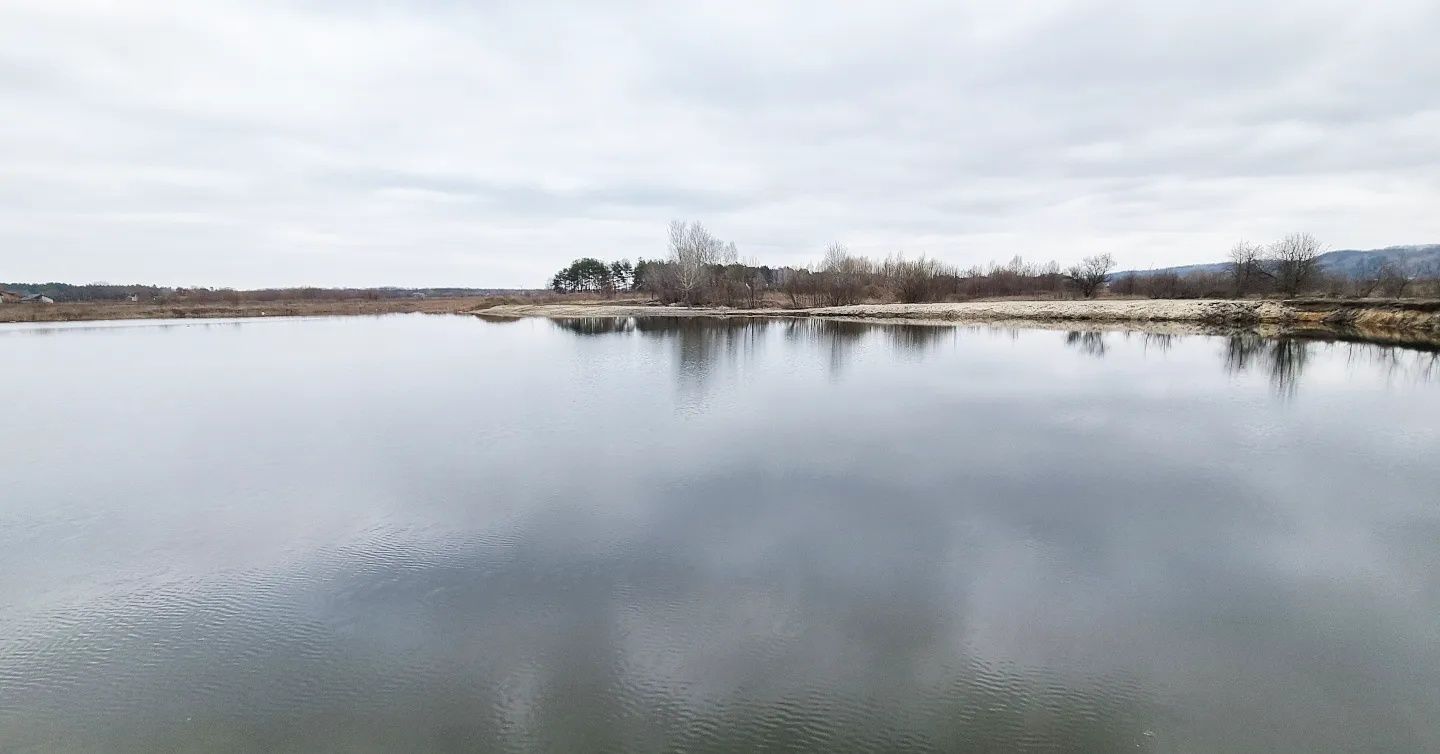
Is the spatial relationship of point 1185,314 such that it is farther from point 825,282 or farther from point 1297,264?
point 825,282

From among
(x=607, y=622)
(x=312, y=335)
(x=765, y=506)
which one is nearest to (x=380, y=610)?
(x=607, y=622)

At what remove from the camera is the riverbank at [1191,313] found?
25.5m

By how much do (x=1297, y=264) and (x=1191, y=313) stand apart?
1413 cm

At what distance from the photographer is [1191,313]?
3142 cm

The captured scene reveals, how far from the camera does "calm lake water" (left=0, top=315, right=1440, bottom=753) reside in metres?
3.42

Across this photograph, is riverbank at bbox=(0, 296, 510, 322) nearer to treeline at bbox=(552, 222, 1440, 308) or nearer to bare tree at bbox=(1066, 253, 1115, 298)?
treeline at bbox=(552, 222, 1440, 308)

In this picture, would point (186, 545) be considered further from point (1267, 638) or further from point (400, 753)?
point (1267, 638)

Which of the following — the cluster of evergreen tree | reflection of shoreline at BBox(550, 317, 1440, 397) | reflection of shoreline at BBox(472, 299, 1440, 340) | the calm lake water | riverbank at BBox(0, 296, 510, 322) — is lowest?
the calm lake water

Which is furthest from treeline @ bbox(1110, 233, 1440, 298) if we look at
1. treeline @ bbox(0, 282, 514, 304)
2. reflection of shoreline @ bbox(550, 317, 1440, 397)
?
treeline @ bbox(0, 282, 514, 304)

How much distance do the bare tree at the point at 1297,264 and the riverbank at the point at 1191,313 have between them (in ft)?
26.1

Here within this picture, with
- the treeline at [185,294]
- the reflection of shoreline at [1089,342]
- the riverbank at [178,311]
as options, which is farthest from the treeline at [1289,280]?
the treeline at [185,294]

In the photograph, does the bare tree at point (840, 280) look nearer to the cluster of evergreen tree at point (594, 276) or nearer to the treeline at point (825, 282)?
the treeline at point (825, 282)

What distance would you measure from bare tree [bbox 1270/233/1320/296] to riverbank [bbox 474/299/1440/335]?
7.94 meters

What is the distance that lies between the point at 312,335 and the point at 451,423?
24949 millimetres
